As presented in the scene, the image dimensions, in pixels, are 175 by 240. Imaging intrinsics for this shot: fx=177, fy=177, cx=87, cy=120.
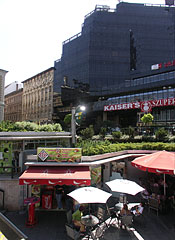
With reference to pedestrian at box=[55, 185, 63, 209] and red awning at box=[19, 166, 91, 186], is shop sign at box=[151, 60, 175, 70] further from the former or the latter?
pedestrian at box=[55, 185, 63, 209]

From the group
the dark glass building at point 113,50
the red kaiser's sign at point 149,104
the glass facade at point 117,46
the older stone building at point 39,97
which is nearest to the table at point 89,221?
the red kaiser's sign at point 149,104

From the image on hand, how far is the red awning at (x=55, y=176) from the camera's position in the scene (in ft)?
28.4

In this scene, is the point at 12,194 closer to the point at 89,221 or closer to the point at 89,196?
the point at 89,221

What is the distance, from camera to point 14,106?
84.4m

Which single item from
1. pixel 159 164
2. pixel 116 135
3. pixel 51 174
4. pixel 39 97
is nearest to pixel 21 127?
pixel 51 174

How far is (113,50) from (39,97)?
34061 millimetres

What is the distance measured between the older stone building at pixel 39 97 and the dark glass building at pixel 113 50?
364 cm

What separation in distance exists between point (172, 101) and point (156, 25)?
4256 centimetres

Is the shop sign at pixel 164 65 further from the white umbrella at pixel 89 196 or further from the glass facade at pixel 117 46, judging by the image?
the white umbrella at pixel 89 196

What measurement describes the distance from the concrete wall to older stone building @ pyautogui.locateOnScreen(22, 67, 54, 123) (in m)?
55.6

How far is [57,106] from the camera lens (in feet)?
219

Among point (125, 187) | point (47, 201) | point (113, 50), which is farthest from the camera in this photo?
point (113, 50)

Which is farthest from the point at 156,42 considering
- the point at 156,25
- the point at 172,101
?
the point at 172,101

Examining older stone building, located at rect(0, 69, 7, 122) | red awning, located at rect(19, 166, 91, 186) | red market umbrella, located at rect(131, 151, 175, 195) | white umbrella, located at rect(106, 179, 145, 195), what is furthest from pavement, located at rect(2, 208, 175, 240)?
older stone building, located at rect(0, 69, 7, 122)
